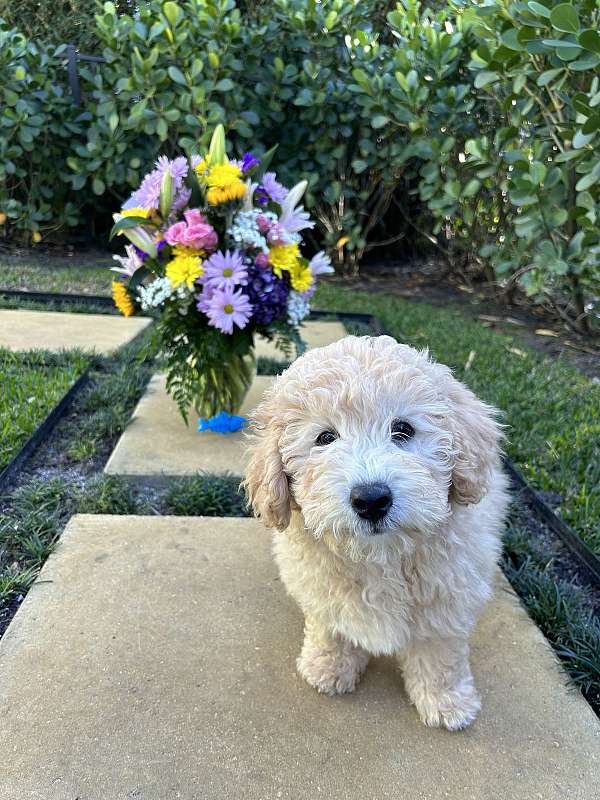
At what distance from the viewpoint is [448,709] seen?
194cm

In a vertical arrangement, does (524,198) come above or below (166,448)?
above

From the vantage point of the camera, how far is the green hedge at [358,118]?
15.1ft

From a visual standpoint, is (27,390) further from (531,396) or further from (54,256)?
(54,256)

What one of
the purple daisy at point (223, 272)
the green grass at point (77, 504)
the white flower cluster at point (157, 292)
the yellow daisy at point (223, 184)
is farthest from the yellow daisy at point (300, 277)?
the green grass at point (77, 504)

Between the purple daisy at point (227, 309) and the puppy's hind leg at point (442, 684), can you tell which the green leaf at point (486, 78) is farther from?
the puppy's hind leg at point (442, 684)

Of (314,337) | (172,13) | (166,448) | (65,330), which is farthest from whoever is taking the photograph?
(172,13)

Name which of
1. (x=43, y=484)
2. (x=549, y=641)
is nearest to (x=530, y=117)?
(x=549, y=641)

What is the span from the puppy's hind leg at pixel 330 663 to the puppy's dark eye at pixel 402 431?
76 centimetres

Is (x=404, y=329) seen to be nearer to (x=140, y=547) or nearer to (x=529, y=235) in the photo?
(x=529, y=235)

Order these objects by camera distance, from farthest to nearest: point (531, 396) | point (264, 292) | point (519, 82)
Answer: point (519, 82) → point (531, 396) → point (264, 292)

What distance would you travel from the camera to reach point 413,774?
1.82 m

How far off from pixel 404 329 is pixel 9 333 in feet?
11.7

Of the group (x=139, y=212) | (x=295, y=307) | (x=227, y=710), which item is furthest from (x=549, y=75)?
(x=227, y=710)

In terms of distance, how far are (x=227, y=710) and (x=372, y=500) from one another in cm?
97
